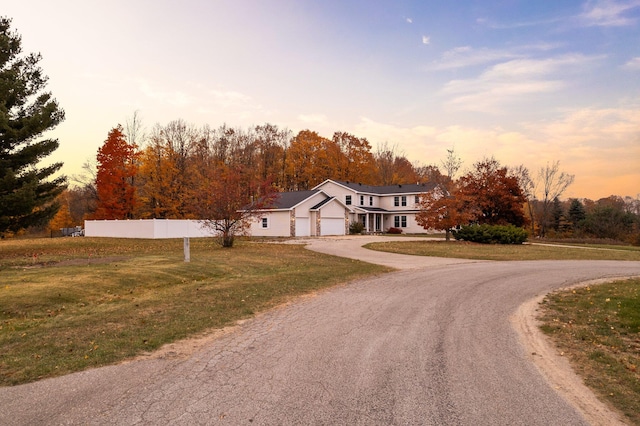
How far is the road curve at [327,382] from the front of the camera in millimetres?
3625

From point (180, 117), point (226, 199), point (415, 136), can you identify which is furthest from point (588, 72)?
point (180, 117)

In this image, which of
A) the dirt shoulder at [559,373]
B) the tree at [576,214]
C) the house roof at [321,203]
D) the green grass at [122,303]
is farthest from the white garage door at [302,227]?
the tree at [576,214]

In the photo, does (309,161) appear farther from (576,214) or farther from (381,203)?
(576,214)

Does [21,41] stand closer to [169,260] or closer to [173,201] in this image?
[169,260]

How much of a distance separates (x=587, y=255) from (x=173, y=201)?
127ft

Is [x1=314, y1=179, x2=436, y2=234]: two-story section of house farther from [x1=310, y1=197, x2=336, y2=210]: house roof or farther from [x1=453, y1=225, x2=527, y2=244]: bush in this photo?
[x1=453, y1=225, x2=527, y2=244]: bush

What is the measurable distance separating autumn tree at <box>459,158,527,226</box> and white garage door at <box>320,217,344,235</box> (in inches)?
530

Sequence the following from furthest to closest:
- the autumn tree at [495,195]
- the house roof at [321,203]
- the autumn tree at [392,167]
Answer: the autumn tree at [392,167] < the house roof at [321,203] < the autumn tree at [495,195]

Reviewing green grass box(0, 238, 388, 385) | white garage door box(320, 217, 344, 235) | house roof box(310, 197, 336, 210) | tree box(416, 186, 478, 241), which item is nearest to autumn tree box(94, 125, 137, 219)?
house roof box(310, 197, 336, 210)

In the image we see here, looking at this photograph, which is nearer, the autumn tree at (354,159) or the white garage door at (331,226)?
the white garage door at (331,226)

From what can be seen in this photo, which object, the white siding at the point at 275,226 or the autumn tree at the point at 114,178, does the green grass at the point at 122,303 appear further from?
the autumn tree at the point at 114,178

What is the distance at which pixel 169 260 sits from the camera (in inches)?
635

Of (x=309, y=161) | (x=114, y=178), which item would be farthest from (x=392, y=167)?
(x=114, y=178)

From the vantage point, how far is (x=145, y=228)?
3300 cm
